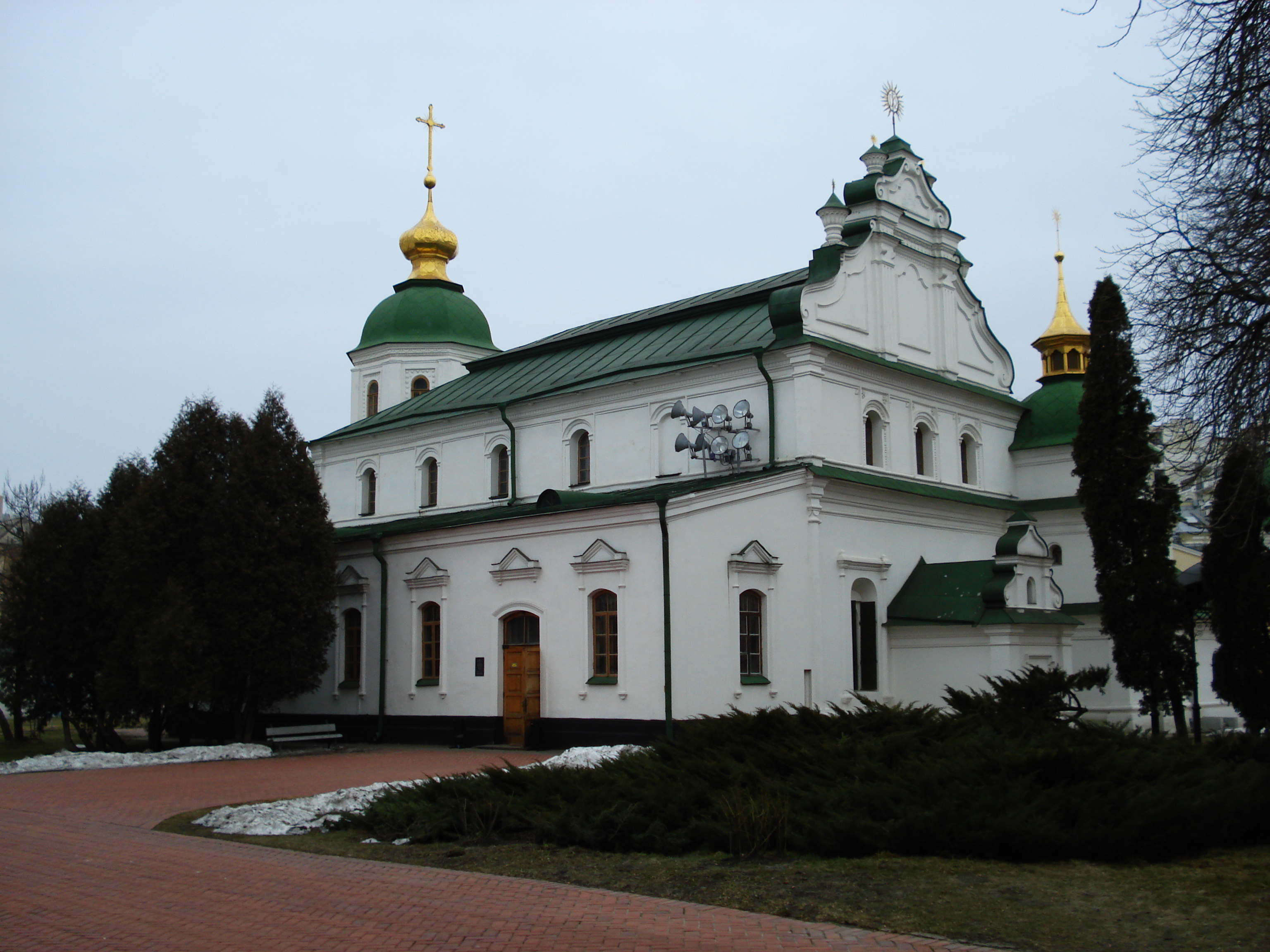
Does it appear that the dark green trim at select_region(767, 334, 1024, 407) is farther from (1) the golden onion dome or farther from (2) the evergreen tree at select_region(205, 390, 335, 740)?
(1) the golden onion dome

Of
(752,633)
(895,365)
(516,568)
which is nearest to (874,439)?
(895,365)

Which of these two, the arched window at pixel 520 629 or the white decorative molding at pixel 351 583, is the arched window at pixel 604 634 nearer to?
the arched window at pixel 520 629

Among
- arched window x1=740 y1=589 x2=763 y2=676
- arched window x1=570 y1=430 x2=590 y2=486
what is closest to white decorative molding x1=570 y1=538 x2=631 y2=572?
arched window x1=740 y1=589 x2=763 y2=676

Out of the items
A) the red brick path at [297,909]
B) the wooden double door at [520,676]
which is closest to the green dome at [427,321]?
the wooden double door at [520,676]

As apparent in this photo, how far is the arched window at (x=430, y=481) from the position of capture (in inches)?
1351

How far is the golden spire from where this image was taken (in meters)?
46.1

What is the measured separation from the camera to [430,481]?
113 ft

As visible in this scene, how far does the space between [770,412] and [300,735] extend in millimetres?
13093

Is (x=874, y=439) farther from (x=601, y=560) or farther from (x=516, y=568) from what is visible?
(x=516, y=568)

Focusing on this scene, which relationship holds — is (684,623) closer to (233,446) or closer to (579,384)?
(579,384)

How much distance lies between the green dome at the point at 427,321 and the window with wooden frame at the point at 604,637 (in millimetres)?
21216

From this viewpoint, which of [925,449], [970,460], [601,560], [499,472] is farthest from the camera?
[499,472]

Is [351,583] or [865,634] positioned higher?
[351,583]

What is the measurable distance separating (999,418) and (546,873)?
2473 cm
